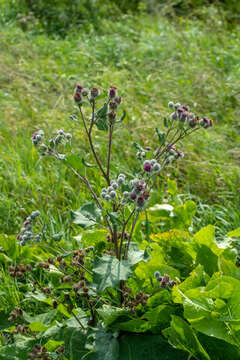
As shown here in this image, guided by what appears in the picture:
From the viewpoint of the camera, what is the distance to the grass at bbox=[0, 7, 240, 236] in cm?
276

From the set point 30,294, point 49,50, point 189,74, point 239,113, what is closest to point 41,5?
point 49,50

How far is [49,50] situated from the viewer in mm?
Answer: 5758

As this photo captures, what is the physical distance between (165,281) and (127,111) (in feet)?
6.90

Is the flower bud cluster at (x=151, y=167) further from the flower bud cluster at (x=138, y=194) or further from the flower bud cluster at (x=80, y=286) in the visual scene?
the flower bud cluster at (x=80, y=286)

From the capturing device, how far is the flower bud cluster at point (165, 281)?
1.48 meters

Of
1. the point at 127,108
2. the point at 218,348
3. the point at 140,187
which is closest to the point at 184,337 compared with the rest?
the point at 218,348

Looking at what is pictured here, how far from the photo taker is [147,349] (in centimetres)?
146

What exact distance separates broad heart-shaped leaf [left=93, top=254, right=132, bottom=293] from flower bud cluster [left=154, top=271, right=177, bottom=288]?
0.14 metres

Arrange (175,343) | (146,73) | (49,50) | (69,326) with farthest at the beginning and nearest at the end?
(49,50)
(146,73)
(69,326)
(175,343)

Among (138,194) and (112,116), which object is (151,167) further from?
(112,116)

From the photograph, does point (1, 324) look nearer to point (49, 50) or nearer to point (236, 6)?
point (49, 50)

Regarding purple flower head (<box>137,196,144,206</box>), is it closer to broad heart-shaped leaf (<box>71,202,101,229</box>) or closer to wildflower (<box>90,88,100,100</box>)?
broad heart-shaped leaf (<box>71,202,101,229</box>)

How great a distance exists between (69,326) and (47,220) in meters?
1.02

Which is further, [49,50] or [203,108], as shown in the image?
[49,50]
